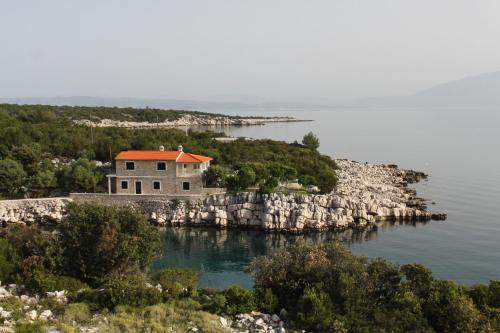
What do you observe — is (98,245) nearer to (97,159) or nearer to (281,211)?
(281,211)

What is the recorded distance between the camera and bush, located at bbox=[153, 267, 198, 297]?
17.6m

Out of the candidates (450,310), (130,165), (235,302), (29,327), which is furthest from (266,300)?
(130,165)

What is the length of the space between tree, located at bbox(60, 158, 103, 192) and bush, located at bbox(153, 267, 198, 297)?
20663mm

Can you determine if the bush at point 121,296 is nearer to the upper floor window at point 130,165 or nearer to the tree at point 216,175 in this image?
the upper floor window at point 130,165

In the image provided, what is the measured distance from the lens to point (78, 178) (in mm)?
38375

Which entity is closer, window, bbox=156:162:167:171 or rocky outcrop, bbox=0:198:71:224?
rocky outcrop, bbox=0:198:71:224

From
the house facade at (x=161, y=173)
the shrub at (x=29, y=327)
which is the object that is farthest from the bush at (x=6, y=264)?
the house facade at (x=161, y=173)

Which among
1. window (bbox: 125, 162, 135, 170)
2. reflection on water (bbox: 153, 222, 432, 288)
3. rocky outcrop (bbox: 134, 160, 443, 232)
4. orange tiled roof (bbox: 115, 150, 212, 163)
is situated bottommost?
reflection on water (bbox: 153, 222, 432, 288)

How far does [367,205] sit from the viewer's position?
38.9 meters

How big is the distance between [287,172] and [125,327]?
27915mm

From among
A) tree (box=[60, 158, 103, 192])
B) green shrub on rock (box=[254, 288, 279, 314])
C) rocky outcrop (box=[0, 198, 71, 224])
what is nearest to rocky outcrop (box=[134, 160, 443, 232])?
tree (box=[60, 158, 103, 192])

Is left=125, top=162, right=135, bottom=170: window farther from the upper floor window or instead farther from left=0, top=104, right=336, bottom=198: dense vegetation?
left=0, top=104, right=336, bottom=198: dense vegetation

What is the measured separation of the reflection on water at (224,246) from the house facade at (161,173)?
344cm

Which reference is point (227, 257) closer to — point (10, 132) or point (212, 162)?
point (212, 162)
